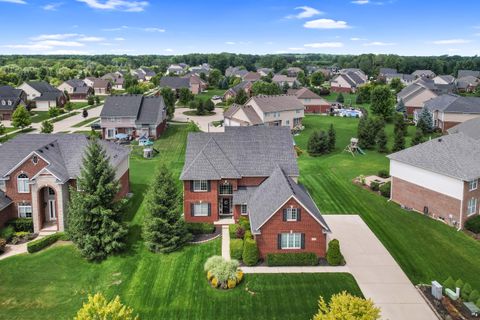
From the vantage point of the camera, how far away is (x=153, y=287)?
29.2 metres

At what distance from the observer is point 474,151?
133 ft

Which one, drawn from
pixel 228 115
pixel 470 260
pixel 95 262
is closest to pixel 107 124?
pixel 228 115

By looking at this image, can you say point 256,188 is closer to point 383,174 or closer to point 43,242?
point 43,242

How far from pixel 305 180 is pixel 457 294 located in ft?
87.2

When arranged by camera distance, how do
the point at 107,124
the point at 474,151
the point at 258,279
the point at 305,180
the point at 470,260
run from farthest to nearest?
the point at 107,124
the point at 305,180
the point at 474,151
the point at 470,260
the point at 258,279

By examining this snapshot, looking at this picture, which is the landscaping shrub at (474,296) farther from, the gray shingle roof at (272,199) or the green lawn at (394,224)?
the gray shingle roof at (272,199)

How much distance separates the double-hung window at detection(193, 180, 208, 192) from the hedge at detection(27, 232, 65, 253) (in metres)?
11.9

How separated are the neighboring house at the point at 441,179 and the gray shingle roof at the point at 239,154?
11.4m

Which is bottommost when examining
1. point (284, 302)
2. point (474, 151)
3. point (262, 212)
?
point (284, 302)

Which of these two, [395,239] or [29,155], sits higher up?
[29,155]

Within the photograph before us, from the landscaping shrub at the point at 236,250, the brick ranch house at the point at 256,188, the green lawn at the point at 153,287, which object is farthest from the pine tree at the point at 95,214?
the landscaping shrub at the point at 236,250

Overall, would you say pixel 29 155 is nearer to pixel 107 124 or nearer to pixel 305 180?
pixel 305 180

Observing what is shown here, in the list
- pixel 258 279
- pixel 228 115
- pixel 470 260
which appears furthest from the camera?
pixel 228 115

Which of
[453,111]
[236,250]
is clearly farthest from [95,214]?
[453,111]
